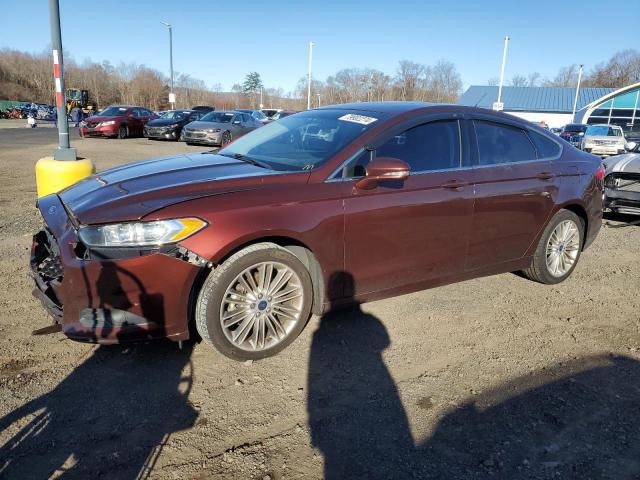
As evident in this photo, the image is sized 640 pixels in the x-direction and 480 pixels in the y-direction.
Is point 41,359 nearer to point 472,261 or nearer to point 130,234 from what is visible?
point 130,234

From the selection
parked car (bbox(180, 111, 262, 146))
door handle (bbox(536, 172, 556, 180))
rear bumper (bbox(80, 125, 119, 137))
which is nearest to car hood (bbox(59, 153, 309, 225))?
door handle (bbox(536, 172, 556, 180))

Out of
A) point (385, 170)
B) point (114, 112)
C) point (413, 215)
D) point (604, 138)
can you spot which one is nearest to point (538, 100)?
point (604, 138)

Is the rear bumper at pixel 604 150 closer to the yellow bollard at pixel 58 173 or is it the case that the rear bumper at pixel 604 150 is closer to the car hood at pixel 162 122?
the car hood at pixel 162 122

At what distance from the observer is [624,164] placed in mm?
7875

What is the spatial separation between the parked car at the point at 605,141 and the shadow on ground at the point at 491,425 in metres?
23.2

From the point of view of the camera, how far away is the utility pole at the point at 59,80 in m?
6.60

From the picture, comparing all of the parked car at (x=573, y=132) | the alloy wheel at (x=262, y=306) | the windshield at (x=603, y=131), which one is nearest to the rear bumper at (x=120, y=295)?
the alloy wheel at (x=262, y=306)

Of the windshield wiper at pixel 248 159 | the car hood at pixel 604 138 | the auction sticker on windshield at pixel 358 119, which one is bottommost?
the windshield wiper at pixel 248 159

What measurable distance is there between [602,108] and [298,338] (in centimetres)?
5923

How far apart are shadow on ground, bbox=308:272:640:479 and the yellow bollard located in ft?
14.5

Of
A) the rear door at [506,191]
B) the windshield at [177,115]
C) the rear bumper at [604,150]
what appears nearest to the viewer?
the rear door at [506,191]

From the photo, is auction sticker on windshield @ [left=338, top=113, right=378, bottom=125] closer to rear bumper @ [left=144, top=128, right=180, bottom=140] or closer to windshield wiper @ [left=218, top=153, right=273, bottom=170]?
windshield wiper @ [left=218, top=153, right=273, bottom=170]

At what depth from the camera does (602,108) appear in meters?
52.4

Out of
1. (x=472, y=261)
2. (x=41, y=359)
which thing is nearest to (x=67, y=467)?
(x=41, y=359)
